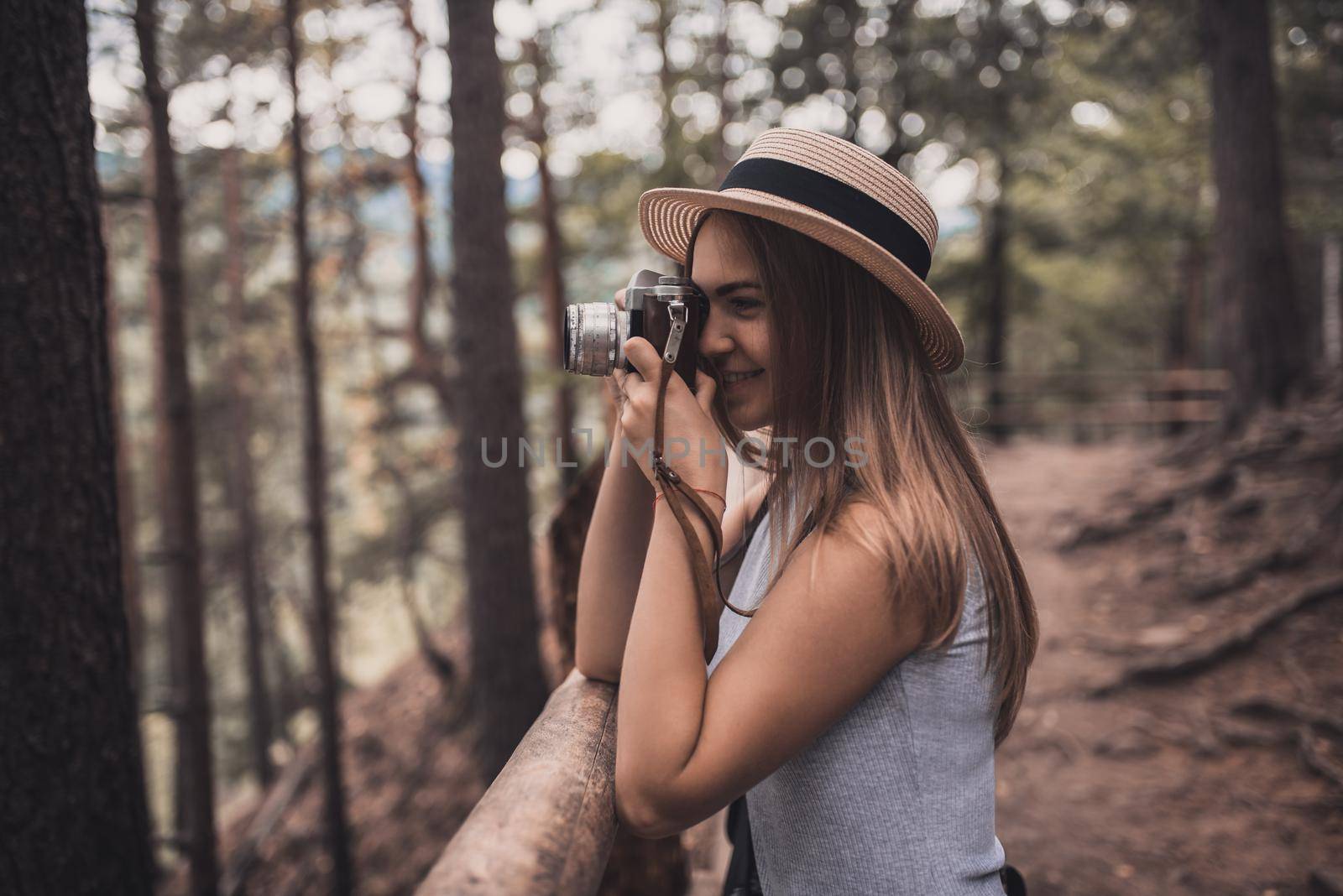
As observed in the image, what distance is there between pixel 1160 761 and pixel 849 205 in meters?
3.82

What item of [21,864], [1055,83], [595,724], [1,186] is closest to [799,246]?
[595,724]

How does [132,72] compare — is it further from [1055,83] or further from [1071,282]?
[1071,282]

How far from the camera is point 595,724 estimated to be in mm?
1433

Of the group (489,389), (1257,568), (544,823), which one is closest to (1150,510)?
(1257,568)

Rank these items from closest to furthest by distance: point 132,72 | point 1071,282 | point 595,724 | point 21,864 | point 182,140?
point 595,724
point 21,864
point 132,72
point 182,140
point 1071,282

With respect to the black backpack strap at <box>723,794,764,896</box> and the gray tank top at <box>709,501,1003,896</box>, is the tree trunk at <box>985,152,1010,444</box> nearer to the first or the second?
the black backpack strap at <box>723,794,764,896</box>

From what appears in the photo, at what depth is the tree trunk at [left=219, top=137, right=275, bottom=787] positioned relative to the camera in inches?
442

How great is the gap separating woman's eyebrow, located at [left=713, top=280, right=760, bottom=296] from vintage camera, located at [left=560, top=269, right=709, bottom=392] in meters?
0.03

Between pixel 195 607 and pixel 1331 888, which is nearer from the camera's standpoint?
pixel 1331 888

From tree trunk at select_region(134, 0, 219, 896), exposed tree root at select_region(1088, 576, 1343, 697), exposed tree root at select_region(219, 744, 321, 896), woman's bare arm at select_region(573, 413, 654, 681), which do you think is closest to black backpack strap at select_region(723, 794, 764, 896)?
woman's bare arm at select_region(573, 413, 654, 681)

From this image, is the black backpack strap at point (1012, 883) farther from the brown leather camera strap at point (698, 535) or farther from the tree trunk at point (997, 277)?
the tree trunk at point (997, 277)

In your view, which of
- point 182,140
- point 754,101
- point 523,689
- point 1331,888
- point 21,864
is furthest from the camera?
point 754,101

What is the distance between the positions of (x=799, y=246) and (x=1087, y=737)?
3985 mm

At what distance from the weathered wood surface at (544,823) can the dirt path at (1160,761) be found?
1954 millimetres
